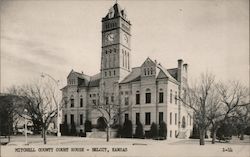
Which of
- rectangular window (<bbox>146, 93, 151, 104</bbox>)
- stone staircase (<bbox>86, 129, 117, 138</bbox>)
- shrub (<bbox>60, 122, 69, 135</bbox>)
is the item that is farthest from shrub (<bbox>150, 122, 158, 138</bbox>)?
shrub (<bbox>60, 122, 69, 135</bbox>)

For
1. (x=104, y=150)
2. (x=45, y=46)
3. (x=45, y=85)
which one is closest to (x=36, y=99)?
(x=45, y=85)

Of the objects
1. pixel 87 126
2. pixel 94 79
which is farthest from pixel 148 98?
pixel 87 126

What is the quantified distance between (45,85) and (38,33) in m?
2.47

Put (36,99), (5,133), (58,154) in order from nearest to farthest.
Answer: (58,154) → (5,133) → (36,99)

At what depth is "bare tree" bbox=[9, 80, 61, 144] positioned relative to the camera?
404 inches

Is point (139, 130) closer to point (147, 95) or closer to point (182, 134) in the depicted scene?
point (147, 95)

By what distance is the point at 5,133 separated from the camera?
8.99 meters

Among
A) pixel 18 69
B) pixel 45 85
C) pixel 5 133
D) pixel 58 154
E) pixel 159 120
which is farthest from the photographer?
pixel 159 120

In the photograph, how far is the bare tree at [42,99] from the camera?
10.3 m

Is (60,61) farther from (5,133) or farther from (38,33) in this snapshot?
(5,133)

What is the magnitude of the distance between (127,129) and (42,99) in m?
7.17

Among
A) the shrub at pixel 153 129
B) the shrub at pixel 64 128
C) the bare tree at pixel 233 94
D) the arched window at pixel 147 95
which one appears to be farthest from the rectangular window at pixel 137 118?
the bare tree at pixel 233 94

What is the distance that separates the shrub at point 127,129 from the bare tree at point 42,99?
6243 millimetres

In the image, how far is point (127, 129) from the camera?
17.2 m
